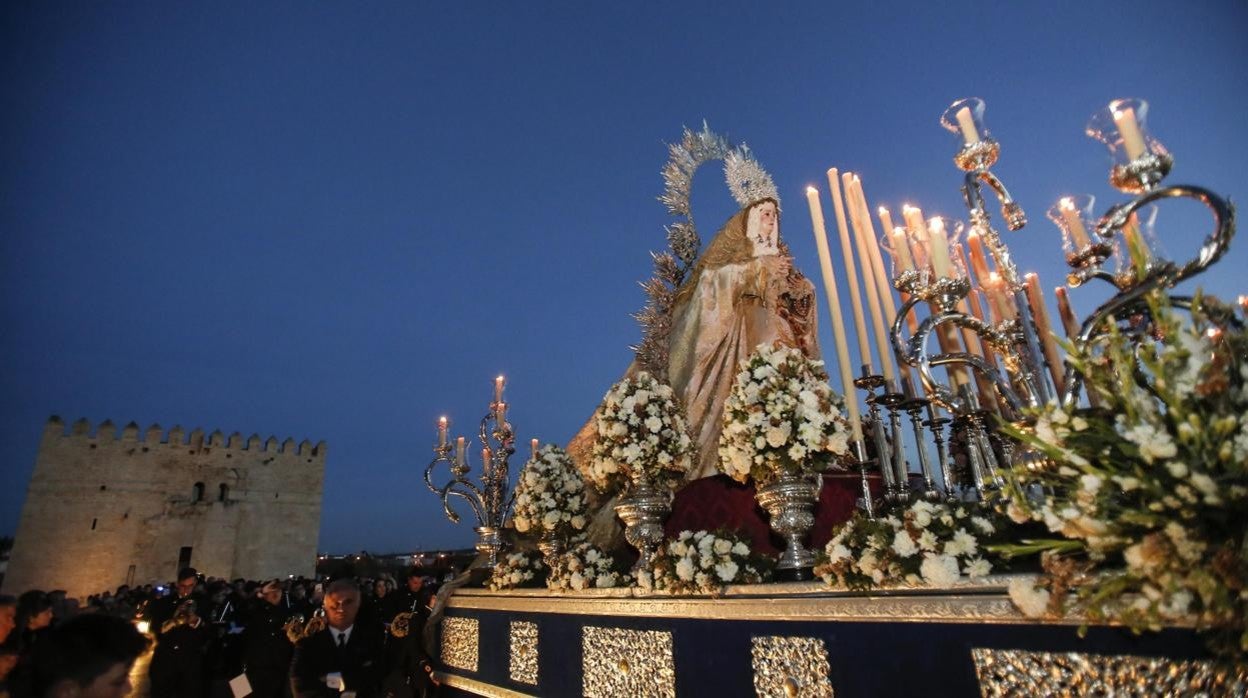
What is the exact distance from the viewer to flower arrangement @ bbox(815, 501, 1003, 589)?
2146mm

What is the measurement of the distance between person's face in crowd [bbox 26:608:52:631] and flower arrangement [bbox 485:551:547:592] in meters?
3.30

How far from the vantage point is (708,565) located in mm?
3191

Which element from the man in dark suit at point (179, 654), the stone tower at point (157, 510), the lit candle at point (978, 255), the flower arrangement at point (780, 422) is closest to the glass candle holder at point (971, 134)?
the flower arrangement at point (780, 422)

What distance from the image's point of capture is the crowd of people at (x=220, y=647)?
1.97 metres

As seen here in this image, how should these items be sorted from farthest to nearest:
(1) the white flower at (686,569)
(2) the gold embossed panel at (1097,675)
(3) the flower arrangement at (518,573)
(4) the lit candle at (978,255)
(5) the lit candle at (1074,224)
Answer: (3) the flower arrangement at (518,573)
(4) the lit candle at (978,255)
(1) the white flower at (686,569)
(5) the lit candle at (1074,224)
(2) the gold embossed panel at (1097,675)

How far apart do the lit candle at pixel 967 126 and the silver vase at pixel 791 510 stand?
1.84 meters

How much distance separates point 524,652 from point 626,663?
4.92ft

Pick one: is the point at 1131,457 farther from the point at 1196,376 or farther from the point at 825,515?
the point at 825,515

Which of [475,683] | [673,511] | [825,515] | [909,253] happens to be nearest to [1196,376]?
[909,253]

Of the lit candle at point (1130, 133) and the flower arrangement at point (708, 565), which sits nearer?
the lit candle at point (1130, 133)

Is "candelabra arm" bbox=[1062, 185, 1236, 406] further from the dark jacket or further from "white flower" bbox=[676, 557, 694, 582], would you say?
the dark jacket

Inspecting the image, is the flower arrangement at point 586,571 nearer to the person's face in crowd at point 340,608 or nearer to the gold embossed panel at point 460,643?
the person's face in crowd at point 340,608

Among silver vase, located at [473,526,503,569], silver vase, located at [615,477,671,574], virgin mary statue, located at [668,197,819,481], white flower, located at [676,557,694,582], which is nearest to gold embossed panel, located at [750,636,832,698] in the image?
white flower, located at [676,557,694,582]

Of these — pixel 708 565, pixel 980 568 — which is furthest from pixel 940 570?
pixel 708 565
